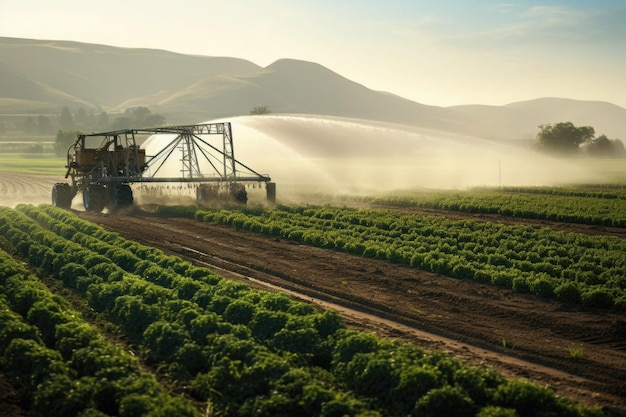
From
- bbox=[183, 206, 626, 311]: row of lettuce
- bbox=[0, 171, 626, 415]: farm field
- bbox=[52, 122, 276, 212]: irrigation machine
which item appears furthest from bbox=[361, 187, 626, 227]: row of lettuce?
bbox=[52, 122, 276, 212]: irrigation machine

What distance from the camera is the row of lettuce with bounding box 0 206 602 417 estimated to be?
1142 centimetres

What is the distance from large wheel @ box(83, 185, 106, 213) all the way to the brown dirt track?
53.2ft

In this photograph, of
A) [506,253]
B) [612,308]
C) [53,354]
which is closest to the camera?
[53,354]

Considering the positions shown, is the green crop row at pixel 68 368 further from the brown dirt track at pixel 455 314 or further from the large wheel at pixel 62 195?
the large wheel at pixel 62 195

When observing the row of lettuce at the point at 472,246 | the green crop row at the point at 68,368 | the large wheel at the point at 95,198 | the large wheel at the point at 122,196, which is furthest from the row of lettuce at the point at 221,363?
the large wheel at the point at 95,198

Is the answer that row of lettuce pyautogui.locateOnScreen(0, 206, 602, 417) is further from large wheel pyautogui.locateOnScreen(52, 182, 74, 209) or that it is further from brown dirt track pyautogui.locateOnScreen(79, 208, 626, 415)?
large wheel pyautogui.locateOnScreen(52, 182, 74, 209)

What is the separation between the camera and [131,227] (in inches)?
1362

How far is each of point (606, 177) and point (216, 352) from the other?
65.8m

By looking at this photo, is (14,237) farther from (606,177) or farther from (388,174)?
(606,177)

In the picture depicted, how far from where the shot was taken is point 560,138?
341ft

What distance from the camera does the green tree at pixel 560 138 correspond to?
10344cm

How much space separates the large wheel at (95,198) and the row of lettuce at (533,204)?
1714 cm

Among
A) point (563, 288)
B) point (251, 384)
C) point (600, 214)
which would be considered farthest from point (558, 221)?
point (251, 384)

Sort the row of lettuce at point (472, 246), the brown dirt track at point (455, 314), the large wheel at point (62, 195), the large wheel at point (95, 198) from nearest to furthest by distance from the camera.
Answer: the brown dirt track at point (455, 314)
the row of lettuce at point (472, 246)
the large wheel at point (95, 198)
the large wheel at point (62, 195)
